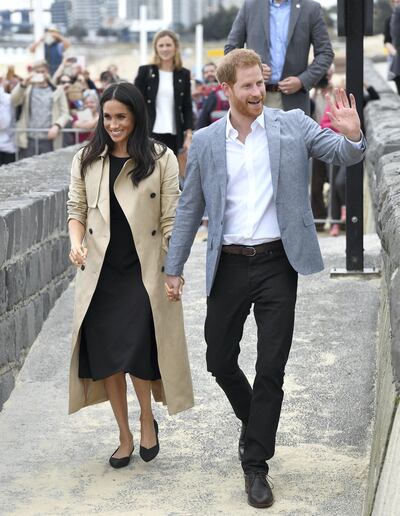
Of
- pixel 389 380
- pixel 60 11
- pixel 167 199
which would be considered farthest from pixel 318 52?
pixel 60 11

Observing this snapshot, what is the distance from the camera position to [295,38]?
30.5 ft

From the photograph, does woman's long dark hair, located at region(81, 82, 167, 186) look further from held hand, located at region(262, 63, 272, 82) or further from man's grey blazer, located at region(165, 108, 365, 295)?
held hand, located at region(262, 63, 272, 82)

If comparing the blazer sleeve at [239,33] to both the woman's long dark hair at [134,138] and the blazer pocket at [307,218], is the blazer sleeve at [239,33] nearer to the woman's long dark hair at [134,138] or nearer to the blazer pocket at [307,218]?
the woman's long dark hair at [134,138]

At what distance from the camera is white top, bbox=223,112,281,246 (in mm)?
5453

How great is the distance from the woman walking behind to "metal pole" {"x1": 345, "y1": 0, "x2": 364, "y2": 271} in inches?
87.0

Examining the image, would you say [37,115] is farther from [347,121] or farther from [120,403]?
[347,121]

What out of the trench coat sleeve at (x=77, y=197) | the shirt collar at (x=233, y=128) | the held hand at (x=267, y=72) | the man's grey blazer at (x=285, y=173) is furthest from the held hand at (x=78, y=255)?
the held hand at (x=267, y=72)

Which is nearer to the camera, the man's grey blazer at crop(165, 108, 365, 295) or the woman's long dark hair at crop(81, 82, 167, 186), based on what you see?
the man's grey blazer at crop(165, 108, 365, 295)

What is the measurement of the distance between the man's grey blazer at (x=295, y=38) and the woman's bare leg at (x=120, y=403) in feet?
12.4

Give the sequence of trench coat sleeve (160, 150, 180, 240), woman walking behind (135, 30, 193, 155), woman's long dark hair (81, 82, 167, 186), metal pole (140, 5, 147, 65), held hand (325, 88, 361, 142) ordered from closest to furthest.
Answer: held hand (325, 88, 361, 142), woman's long dark hair (81, 82, 167, 186), trench coat sleeve (160, 150, 180, 240), woman walking behind (135, 30, 193, 155), metal pole (140, 5, 147, 65)

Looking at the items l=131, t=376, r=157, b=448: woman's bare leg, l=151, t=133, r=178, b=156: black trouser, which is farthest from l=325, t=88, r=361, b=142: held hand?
l=151, t=133, r=178, b=156: black trouser

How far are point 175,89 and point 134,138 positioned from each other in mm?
5020

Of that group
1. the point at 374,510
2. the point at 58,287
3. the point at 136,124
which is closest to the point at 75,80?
the point at 58,287

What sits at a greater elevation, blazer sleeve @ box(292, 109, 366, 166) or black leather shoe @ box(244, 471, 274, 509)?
blazer sleeve @ box(292, 109, 366, 166)
